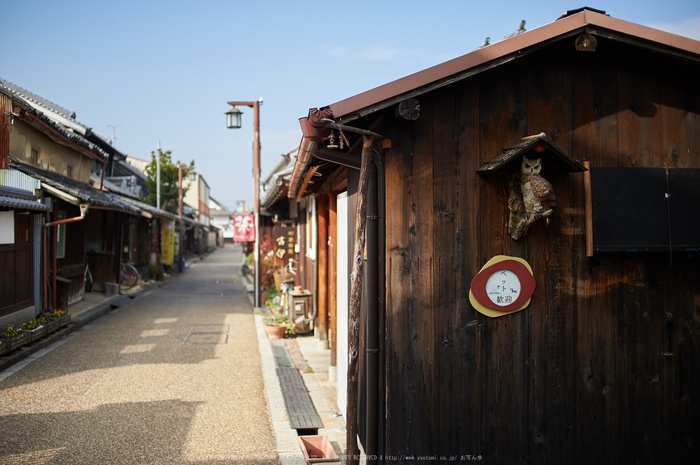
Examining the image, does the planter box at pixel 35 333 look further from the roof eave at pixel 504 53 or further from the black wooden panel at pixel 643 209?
the black wooden panel at pixel 643 209

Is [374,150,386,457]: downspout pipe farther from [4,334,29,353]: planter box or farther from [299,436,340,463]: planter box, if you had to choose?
[4,334,29,353]: planter box

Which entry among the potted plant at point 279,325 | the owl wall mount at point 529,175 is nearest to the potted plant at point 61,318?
the potted plant at point 279,325

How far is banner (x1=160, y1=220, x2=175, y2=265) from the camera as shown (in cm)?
3083

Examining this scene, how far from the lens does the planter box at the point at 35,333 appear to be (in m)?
10.1

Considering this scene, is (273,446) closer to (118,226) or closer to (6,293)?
(6,293)

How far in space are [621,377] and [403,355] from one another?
6.75 ft

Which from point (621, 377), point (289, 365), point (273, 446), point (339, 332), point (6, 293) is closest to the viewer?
point (621, 377)

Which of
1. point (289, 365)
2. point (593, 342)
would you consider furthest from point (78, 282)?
point (593, 342)

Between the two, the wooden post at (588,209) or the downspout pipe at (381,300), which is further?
the wooden post at (588,209)

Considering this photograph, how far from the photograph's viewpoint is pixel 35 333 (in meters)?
10.4

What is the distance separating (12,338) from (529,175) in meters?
9.42

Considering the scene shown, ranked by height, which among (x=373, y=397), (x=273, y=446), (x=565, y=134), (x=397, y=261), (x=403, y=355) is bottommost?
(x=273, y=446)

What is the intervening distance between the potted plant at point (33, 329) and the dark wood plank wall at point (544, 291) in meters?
8.56

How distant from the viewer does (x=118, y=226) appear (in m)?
19.7
